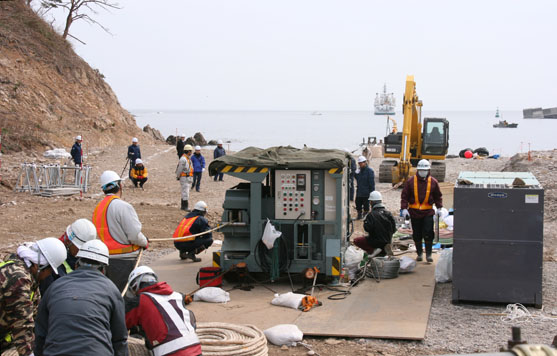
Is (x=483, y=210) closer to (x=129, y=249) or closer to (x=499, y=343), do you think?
(x=499, y=343)

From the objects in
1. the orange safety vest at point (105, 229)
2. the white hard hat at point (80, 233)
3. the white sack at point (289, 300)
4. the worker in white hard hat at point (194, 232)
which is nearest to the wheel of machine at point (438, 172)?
the worker in white hard hat at point (194, 232)

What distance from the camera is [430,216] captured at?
450 inches

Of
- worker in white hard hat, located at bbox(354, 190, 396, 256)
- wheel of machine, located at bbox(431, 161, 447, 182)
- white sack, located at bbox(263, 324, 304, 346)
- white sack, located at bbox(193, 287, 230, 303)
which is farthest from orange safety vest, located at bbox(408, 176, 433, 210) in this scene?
wheel of machine, located at bbox(431, 161, 447, 182)

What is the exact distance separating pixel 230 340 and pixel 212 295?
254 centimetres

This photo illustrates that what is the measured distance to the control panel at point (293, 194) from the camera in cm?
1010

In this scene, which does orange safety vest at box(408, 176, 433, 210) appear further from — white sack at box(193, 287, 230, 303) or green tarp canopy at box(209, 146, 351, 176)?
white sack at box(193, 287, 230, 303)

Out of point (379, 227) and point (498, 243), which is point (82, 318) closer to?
point (498, 243)

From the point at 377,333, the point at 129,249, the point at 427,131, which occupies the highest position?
the point at 427,131

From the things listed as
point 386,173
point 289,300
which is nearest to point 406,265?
point 289,300

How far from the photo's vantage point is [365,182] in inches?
650

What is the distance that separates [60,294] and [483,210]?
234 inches

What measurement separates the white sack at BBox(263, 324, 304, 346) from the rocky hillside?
2219 cm

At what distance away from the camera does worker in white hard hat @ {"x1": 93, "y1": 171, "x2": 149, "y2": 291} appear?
7.82 metres

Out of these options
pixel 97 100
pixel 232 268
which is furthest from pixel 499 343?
pixel 97 100
